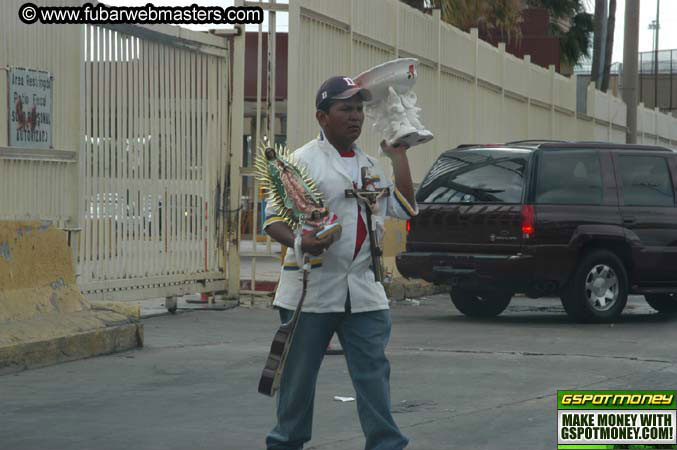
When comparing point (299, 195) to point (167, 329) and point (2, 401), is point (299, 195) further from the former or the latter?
point (167, 329)

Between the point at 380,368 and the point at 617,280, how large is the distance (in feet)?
28.2

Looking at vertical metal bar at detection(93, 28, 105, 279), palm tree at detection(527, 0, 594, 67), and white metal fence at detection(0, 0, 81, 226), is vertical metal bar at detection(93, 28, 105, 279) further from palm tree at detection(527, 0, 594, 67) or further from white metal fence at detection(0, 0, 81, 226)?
palm tree at detection(527, 0, 594, 67)

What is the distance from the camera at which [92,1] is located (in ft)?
40.2

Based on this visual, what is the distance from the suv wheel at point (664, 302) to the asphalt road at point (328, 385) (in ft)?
7.07

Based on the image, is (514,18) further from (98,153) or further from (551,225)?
(98,153)

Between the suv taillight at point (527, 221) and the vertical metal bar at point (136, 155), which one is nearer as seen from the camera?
the vertical metal bar at point (136, 155)

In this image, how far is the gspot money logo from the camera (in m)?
6.26

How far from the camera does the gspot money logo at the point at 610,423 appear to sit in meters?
6.26

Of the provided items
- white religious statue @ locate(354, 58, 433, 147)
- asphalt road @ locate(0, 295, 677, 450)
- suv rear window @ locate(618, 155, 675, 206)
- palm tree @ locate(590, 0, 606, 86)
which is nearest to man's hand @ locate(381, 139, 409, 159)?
white religious statue @ locate(354, 58, 433, 147)

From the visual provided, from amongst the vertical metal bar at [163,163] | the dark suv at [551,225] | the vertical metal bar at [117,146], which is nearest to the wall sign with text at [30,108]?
the vertical metal bar at [117,146]

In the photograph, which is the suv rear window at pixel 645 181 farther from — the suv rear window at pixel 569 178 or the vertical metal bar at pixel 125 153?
the vertical metal bar at pixel 125 153

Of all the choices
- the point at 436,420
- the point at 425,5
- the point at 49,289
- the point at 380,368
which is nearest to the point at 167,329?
the point at 49,289

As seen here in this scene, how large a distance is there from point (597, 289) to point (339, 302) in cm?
847

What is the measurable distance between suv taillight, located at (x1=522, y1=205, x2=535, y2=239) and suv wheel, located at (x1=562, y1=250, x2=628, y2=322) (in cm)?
69
